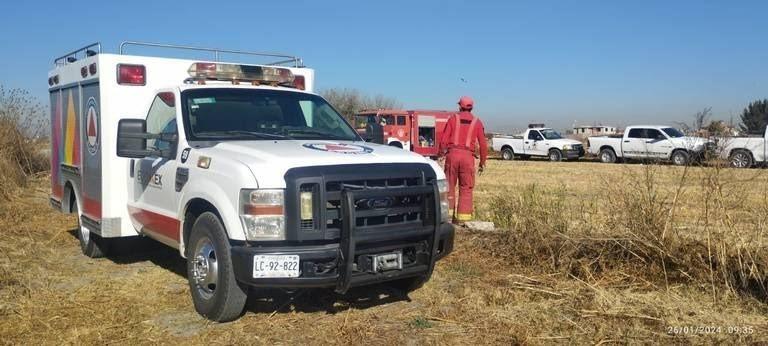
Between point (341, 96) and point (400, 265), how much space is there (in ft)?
162

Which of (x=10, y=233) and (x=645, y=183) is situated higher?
(x=645, y=183)

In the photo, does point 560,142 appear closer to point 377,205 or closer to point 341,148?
point 341,148

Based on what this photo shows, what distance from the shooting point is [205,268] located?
4.90 m

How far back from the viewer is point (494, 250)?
22.6 feet

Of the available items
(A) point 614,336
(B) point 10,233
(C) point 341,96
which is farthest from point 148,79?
(C) point 341,96

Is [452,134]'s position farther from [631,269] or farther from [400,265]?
[400,265]

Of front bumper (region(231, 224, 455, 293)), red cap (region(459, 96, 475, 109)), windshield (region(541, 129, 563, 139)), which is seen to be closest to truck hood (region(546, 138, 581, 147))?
windshield (region(541, 129, 563, 139))

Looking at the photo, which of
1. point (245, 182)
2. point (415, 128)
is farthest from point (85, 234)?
point (415, 128)

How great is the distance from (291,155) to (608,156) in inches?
999

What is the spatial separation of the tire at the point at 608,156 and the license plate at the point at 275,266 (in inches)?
1000

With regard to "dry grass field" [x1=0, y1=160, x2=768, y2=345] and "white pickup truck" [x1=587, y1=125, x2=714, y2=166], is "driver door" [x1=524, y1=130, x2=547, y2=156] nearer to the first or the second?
"white pickup truck" [x1=587, y1=125, x2=714, y2=166]

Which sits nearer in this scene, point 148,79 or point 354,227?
point 354,227

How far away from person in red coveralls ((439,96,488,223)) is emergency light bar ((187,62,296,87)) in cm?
262

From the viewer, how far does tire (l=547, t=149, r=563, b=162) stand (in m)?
29.0
